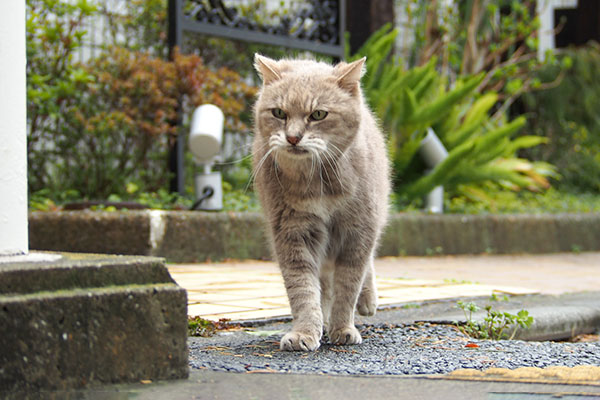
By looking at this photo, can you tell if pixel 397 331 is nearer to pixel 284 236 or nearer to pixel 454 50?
pixel 284 236

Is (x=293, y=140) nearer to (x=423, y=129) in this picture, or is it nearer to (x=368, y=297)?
(x=368, y=297)

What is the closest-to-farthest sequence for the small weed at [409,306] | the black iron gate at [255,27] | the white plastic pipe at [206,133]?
the small weed at [409,306] < the white plastic pipe at [206,133] < the black iron gate at [255,27]

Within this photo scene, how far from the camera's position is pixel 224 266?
5.45 meters

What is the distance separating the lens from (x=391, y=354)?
2.49 m

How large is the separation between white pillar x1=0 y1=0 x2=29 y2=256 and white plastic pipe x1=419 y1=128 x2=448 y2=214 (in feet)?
20.3

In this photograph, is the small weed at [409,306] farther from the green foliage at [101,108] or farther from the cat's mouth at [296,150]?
the green foliage at [101,108]

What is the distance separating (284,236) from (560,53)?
409 inches

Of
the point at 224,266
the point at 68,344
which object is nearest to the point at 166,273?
the point at 68,344

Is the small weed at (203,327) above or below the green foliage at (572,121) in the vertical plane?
below

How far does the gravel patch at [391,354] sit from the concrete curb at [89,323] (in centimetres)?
28

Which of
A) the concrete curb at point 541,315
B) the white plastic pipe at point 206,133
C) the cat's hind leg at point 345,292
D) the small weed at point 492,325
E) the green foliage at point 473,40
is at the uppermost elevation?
the green foliage at point 473,40

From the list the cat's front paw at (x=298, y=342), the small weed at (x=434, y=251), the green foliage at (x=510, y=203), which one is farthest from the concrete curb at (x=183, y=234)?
the cat's front paw at (x=298, y=342)

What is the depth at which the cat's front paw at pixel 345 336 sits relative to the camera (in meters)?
2.76

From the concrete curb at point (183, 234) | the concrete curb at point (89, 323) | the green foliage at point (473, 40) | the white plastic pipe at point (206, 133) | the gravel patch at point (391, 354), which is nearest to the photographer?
the concrete curb at point (89, 323)
